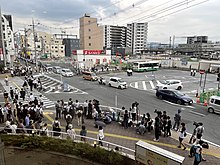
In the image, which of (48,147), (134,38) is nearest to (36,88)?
(48,147)

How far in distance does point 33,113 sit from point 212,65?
4382cm

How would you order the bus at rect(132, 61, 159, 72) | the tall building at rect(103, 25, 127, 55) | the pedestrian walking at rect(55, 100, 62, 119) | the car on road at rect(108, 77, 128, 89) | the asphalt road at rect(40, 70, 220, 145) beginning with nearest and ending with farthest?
the asphalt road at rect(40, 70, 220, 145) < the pedestrian walking at rect(55, 100, 62, 119) < the car on road at rect(108, 77, 128, 89) < the bus at rect(132, 61, 159, 72) < the tall building at rect(103, 25, 127, 55)

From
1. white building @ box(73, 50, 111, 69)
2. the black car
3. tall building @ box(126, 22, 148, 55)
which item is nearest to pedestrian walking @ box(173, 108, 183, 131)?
the black car

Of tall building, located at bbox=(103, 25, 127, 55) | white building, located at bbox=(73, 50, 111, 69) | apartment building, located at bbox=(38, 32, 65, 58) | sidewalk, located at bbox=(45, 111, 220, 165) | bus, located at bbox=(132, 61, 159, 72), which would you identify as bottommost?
sidewalk, located at bbox=(45, 111, 220, 165)

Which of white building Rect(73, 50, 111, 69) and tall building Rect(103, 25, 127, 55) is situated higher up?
tall building Rect(103, 25, 127, 55)

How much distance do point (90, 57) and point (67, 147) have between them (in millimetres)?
46830

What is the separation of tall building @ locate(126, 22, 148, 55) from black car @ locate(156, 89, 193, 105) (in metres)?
93.5

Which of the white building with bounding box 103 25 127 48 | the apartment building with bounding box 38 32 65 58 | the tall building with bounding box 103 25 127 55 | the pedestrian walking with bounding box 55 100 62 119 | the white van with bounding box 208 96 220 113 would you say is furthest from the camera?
the white building with bounding box 103 25 127 48

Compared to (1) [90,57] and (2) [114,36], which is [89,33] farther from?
(2) [114,36]

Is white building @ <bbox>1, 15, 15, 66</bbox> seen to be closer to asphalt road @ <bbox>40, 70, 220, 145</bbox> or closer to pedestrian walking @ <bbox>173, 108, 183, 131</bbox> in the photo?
asphalt road @ <bbox>40, 70, 220, 145</bbox>

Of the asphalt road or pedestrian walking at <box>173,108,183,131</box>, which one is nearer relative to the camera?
pedestrian walking at <box>173,108,183,131</box>

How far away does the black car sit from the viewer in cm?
1992

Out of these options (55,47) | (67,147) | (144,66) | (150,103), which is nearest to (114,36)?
(55,47)

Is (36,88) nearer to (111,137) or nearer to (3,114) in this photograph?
(3,114)
